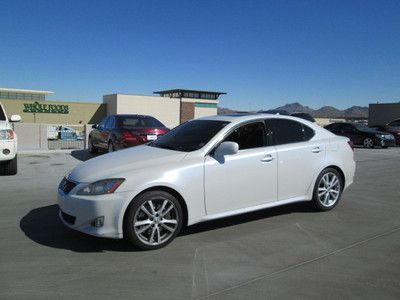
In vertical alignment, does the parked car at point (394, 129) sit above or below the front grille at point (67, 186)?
above

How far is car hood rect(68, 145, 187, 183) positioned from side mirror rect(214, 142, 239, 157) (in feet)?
1.38

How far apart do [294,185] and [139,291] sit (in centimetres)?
314

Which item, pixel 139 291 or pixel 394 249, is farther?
pixel 394 249

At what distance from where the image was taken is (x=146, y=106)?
212 feet

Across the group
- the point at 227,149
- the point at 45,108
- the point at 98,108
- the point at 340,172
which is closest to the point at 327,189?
the point at 340,172

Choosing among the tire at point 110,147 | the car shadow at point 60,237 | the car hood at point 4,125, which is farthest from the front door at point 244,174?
the tire at point 110,147

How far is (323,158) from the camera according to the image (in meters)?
6.55

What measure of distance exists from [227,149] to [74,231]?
2.20 meters

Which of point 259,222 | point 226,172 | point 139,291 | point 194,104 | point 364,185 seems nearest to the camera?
point 139,291

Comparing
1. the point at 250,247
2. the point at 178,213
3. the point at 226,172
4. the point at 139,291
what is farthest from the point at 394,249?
the point at 139,291

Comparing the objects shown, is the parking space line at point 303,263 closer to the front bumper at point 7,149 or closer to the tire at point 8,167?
the front bumper at point 7,149

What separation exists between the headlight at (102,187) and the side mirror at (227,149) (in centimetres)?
127

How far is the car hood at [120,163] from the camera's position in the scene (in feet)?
16.0

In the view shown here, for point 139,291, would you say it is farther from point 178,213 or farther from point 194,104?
point 194,104
